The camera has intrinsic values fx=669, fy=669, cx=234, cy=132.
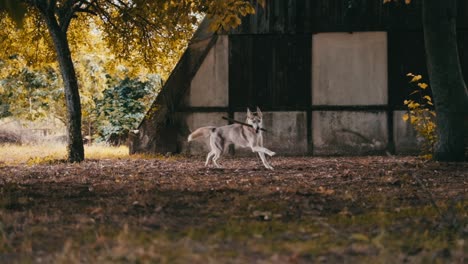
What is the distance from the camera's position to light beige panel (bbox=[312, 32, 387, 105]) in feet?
64.4

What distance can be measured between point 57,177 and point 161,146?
25.7 feet

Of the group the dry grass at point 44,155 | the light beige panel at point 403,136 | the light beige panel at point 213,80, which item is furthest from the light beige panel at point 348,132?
the dry grass at point 44,155

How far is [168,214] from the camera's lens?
7.44 m

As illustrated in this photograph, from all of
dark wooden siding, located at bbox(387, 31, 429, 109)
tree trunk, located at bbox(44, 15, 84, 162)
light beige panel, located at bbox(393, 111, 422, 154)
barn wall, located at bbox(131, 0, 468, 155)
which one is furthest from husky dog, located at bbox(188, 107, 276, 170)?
dark wooden siding, located at bbox(387, 31, 429, 109)

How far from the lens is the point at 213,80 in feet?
65.8

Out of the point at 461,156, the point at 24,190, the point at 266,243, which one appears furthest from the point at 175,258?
the point at 461,156

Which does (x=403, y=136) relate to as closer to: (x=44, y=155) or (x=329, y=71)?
(x=329, y=71)

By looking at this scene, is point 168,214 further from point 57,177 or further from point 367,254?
point 57,177

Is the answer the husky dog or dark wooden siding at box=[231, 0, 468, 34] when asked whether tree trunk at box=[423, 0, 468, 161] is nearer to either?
the husky dog

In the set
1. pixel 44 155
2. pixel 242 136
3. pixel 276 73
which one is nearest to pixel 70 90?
pixel 44 155

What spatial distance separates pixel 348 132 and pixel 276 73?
8.95 feet

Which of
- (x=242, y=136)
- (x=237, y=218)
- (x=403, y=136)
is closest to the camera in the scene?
(x=237, y=218)

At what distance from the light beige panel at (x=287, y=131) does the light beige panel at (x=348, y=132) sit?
1.15ft

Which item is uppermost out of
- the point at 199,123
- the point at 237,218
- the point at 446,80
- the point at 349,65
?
the point at 349,65
